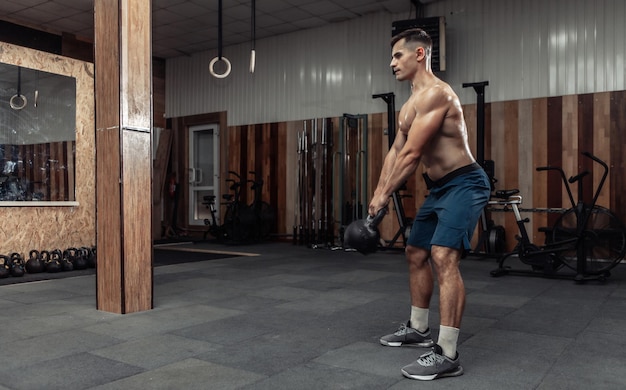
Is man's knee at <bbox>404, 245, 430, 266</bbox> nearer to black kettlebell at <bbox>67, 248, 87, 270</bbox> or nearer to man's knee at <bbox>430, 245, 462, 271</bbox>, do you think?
man's knee at <bbox>430, 245, 462, 271</bbox>

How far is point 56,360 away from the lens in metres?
2.37

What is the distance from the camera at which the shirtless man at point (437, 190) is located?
2201 millimetres

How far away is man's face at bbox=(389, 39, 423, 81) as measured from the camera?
244 centimetres

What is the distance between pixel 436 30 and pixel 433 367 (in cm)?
578

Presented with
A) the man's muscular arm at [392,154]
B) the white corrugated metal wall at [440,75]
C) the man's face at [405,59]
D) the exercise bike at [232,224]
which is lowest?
the exercise bike at [232,224]

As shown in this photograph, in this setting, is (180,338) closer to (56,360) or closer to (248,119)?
(56,360)

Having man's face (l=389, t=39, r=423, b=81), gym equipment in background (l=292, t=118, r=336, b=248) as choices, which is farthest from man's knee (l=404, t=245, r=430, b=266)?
gym equipment in background (l=292, t=118, r=336, b=248)

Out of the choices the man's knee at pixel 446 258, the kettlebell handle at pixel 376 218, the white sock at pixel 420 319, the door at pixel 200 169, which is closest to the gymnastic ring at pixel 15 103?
the door at pixel 200 169

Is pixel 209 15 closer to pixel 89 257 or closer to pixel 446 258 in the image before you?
pixel 89 257

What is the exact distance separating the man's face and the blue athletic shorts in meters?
0.53

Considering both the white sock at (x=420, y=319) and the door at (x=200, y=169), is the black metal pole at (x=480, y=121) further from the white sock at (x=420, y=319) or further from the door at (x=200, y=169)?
the door at (x=200, y=169)

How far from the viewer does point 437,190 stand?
2404 millimetres

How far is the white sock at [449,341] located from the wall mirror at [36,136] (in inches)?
206

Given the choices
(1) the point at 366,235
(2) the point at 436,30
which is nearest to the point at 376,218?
(1) the point at 366,235
